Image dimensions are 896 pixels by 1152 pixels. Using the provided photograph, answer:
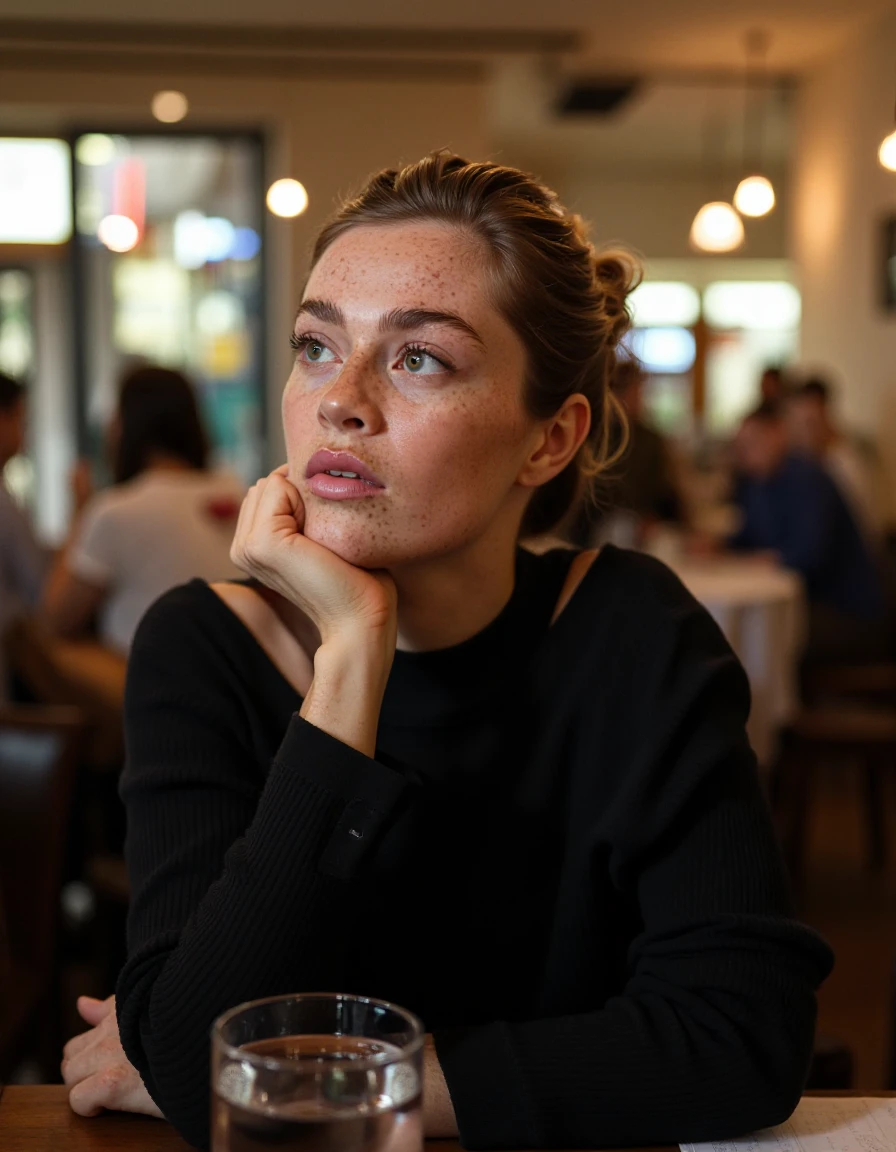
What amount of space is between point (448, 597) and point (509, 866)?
237 mm

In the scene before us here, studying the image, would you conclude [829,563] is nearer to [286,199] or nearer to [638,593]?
[286,199]

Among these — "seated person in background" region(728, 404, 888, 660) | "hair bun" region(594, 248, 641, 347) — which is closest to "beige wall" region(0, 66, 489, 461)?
"seated person in background" region(728, 404, 888, 660)

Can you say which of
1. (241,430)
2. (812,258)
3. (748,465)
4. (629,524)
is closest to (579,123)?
(812,258)

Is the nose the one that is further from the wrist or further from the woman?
the wrist

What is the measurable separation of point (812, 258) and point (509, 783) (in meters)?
7.53

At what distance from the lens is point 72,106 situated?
21.4ft

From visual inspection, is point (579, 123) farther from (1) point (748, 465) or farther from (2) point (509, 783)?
(2) point (509, 783)

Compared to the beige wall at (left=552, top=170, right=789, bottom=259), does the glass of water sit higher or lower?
lower

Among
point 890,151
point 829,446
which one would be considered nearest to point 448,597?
point 890,151

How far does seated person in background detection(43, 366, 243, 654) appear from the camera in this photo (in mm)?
3238

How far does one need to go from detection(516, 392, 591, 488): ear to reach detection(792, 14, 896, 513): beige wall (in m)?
5.76

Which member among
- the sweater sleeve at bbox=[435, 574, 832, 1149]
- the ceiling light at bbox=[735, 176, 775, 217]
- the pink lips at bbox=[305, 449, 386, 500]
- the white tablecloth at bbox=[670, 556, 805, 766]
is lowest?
the white tablecloth at bbox=[670, 556, 805, 766]

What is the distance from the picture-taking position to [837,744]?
3750mm

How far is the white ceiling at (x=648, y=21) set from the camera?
17.2 feet
